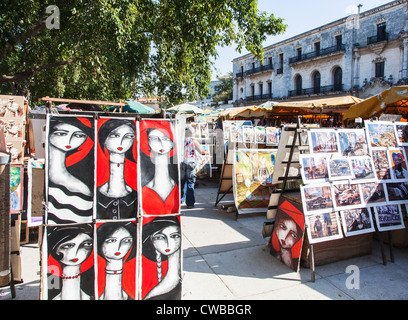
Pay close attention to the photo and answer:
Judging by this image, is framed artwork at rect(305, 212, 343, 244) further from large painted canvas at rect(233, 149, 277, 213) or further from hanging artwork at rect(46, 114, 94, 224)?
hanging artwork at rect(46, 114, 94, 224)

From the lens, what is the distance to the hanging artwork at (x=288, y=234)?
365cm

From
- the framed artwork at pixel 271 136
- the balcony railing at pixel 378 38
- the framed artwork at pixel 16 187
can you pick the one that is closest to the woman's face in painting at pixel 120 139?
the framed artwork at pixel 16 187

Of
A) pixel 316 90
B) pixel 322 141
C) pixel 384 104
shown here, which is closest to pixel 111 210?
pixel 322 141

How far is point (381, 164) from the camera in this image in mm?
4125

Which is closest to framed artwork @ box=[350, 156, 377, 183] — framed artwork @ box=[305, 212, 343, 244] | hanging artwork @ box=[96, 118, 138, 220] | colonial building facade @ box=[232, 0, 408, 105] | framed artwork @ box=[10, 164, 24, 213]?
framed artwork @ box=[305, 212, 343, 244]

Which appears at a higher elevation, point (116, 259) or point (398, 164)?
point (398, 164)

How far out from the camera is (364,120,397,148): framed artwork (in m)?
4.12

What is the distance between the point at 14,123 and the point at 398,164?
5961 millimetres

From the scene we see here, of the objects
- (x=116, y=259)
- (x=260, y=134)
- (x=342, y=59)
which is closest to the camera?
(x=116, y=259)

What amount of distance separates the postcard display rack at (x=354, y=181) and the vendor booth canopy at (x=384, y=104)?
Result: 34.2 inches

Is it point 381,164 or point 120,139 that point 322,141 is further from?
point 120,139

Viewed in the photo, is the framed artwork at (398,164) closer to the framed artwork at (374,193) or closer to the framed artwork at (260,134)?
the framed artwork at (374,193)

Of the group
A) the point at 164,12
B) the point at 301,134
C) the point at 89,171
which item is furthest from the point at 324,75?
the point at 89,171

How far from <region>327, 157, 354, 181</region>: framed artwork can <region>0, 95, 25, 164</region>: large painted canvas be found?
448cm
